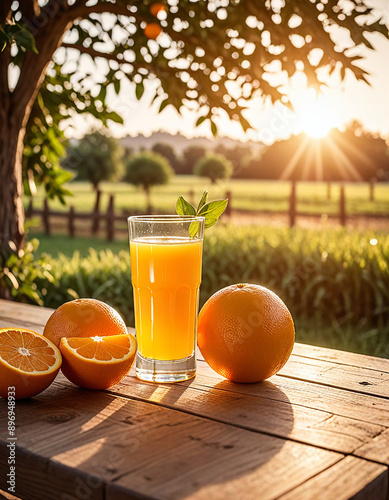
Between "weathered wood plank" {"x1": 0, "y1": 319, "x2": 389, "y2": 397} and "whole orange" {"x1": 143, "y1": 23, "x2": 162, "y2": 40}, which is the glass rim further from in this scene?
"whole orange" {"x1": 143, "y1": 23, "x2": 162, "y2": 40}

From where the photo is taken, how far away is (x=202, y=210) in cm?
140

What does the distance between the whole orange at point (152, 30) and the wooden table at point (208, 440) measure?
7.95 ft

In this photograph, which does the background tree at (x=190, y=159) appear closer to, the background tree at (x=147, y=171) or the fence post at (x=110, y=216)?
the background tree at (x=147, y=171)

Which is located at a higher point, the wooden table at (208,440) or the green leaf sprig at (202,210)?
the green leaf sprig at (202,210)

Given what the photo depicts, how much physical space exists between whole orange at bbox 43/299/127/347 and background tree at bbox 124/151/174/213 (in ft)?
78.4

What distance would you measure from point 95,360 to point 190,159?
45.3 m

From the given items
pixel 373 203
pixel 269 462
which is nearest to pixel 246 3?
pixel 269 462

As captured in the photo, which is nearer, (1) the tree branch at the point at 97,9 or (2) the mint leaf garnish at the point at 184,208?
(2) the mint leaf garnish at the point at 184,208

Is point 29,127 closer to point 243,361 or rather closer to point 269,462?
point 243,361

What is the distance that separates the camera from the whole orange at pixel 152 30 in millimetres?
3268

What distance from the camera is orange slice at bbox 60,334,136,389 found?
1.25 metres

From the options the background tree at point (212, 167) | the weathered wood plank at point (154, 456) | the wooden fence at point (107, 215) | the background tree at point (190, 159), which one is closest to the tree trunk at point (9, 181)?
the weathered wood plank at point (154, 456)

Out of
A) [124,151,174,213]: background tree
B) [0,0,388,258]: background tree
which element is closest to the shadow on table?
[0,0,388,258]: background tree

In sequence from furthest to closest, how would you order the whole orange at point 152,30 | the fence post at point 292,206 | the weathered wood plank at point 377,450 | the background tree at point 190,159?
the background tree at point 190,159 < the fence post at point 292,206 < the whole orange at point 152,30 < the weathered wood plank at point 377,450
